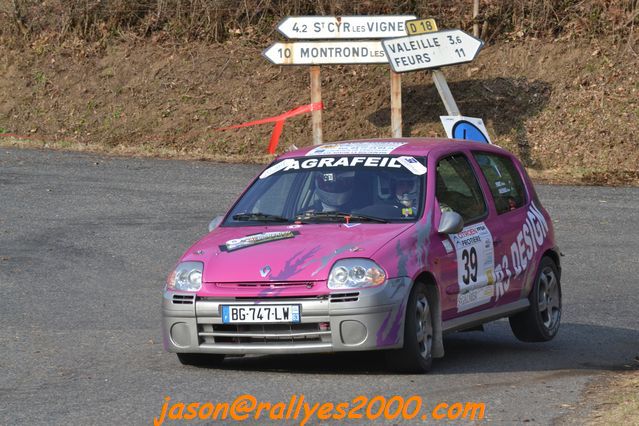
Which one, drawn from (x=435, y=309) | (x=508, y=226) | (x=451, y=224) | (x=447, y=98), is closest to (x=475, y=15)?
(x=447, y=98)

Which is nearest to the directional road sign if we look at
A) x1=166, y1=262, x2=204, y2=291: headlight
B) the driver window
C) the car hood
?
the driver window

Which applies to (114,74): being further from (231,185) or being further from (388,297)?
(388,297)

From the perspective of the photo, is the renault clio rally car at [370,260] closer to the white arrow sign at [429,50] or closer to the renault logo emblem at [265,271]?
the renault logo emblem at [265,271]

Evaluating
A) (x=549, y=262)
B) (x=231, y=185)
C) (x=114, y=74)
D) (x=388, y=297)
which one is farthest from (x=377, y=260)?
(x=114, y=74)

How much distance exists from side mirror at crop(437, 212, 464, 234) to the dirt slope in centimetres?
1309

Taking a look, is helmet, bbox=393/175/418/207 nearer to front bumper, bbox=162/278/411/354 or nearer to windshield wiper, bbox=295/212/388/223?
windshield wiper, bbox=295/212/388/223

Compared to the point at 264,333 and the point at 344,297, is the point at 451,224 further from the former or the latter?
the point at 264,333

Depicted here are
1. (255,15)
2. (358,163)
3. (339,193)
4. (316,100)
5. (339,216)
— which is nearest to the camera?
(339,216)

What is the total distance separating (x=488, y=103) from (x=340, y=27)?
3.83 meters

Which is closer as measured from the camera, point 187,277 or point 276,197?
point 187,277

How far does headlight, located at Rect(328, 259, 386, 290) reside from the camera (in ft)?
26.5

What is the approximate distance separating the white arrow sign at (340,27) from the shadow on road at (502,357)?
1274 centimetres

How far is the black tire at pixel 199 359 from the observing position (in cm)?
876

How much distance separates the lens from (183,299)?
841cm
